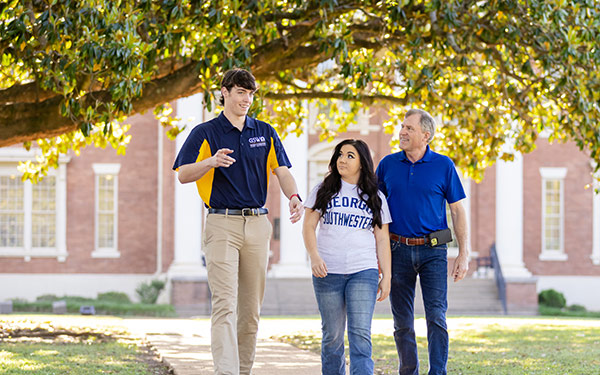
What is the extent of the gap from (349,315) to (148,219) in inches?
881

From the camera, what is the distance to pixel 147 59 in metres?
10.5

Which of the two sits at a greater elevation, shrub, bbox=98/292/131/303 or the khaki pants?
the khaki pants

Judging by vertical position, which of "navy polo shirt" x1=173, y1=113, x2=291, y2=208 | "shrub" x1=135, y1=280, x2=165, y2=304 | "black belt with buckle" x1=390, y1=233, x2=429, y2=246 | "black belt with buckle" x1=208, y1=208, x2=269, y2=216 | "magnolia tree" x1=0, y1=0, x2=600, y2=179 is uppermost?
"magnolia tree" x1=0, y1=0, x2=600, y2=179

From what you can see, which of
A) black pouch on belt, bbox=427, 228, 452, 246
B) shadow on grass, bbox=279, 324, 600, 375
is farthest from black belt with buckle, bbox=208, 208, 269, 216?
shadow on grass, bbox=279, 324, 600, 375

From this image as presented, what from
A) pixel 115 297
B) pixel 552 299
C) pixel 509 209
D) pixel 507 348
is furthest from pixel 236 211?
pixel 552 299

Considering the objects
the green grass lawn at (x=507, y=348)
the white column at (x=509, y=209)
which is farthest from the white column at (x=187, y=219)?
the green grass lawn at (x=507, y=348)

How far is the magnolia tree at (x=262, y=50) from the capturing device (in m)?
9.38

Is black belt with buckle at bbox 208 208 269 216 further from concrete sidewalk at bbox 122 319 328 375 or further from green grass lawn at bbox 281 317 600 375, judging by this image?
green grass lawn at bbox 281 317 600 375

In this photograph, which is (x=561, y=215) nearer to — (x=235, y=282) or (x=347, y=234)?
(x=347, y=234)

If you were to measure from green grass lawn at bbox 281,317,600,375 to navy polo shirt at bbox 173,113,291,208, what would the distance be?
3307 mm

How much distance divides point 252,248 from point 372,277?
0.85 m

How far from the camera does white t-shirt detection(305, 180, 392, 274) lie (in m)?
6.13

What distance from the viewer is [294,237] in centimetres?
2656

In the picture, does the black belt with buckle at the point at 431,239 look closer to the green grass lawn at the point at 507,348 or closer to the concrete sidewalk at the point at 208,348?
the concrete sidewalk at the point at 208,348
